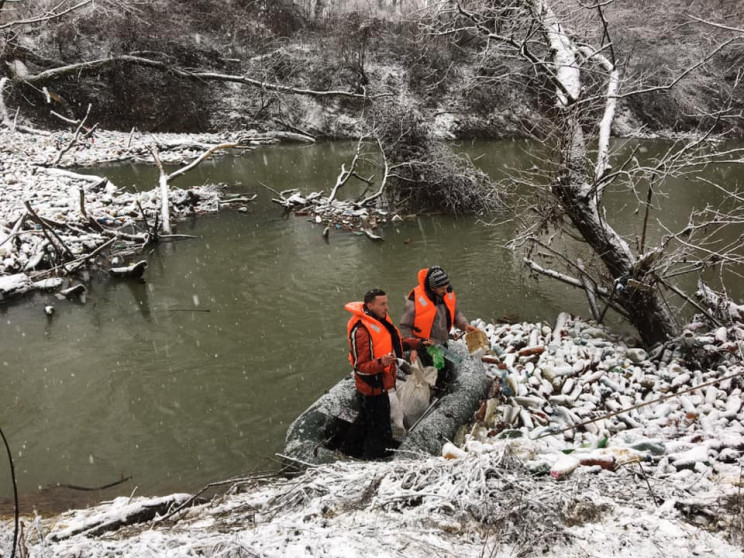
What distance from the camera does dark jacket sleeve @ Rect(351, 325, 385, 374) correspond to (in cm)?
460

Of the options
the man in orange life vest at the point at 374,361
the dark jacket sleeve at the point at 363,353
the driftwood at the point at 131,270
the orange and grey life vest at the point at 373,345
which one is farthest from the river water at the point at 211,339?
the dark jacket sleeve at the point at 363,353

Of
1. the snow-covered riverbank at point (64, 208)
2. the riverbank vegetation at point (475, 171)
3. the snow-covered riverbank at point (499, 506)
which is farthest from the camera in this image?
the snow-covered riverbank at point (64, 208)

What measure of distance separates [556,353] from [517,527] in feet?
14.1

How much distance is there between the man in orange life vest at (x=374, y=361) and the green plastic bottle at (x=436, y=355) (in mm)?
1003

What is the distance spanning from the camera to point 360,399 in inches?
198

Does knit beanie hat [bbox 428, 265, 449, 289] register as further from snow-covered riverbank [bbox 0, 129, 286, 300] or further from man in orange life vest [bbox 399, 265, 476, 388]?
snow-covered riverbank [bbox 0, 129, 286, 300]

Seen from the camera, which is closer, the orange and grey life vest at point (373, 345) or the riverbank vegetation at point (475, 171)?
the riverbank vegetation at point (475, 171)

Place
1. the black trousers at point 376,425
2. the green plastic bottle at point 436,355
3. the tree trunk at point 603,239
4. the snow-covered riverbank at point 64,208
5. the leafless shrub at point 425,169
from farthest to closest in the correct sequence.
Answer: the leafless shrub at point 425,169 < the snow-covered riverbank at point 64,208 < the tree trunk at point 603,239 < the green plastic bottle at point 436,355 < the black trousers at point 376,425

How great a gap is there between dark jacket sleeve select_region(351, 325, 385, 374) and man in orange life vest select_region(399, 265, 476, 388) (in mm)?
1058

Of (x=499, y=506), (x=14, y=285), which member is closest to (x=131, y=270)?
(x=14, y=285)

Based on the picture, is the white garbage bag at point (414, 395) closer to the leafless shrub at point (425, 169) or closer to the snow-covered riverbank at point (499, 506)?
the snow-covered riverbank at point (499, 506)

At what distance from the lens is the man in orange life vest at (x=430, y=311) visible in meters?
5.55

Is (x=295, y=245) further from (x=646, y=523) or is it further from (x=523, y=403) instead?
(x=646, y=523)

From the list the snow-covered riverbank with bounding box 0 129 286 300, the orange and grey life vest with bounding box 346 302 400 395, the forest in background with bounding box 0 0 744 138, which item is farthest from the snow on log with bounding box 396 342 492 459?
the forest in background with bounding box 0 0 744 138
